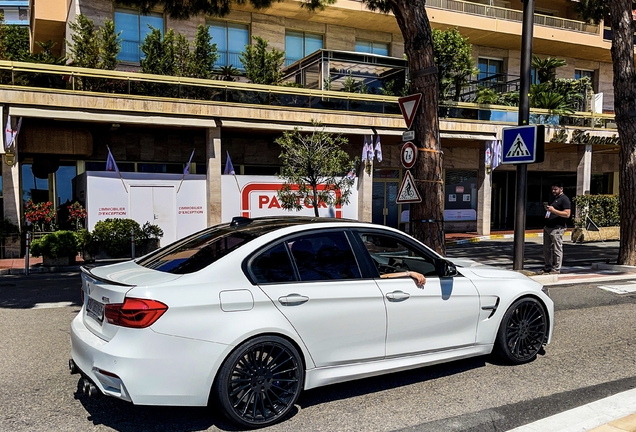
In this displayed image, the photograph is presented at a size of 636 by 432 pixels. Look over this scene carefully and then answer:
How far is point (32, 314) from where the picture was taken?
24.6ft

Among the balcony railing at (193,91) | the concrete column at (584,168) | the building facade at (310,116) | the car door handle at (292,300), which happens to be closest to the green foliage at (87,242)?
the building facade at (310,116)

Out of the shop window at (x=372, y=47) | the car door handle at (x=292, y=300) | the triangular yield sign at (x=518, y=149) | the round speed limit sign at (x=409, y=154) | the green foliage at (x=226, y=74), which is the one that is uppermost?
the shop window at (x=372, y=47)

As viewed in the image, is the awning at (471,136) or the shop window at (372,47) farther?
the shop window at (372,47)

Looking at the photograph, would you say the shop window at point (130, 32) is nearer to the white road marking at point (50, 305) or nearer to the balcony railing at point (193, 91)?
the balcony railing at point (193, 91)

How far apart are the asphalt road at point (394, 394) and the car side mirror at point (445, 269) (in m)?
1.04

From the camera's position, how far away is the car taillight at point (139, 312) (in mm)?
3500

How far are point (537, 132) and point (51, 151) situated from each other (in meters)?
14.8

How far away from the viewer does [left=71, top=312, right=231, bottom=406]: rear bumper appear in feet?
11.3

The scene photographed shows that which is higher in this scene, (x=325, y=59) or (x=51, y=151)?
(x=325, y=59)

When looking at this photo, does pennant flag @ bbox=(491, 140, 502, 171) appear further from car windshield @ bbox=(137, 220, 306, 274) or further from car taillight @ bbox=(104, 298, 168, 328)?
car taillight @ bbox=(104, 298, 168, 328)

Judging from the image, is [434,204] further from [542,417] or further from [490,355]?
[542,417]

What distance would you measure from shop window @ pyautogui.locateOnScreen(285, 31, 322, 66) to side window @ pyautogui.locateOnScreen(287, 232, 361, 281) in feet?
67.3

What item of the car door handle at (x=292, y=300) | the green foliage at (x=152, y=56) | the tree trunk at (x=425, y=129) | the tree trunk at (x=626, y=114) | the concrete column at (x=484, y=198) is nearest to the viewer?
the car door handle at (x=292, y=300)

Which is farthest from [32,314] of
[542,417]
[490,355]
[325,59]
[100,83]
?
[325,59]
